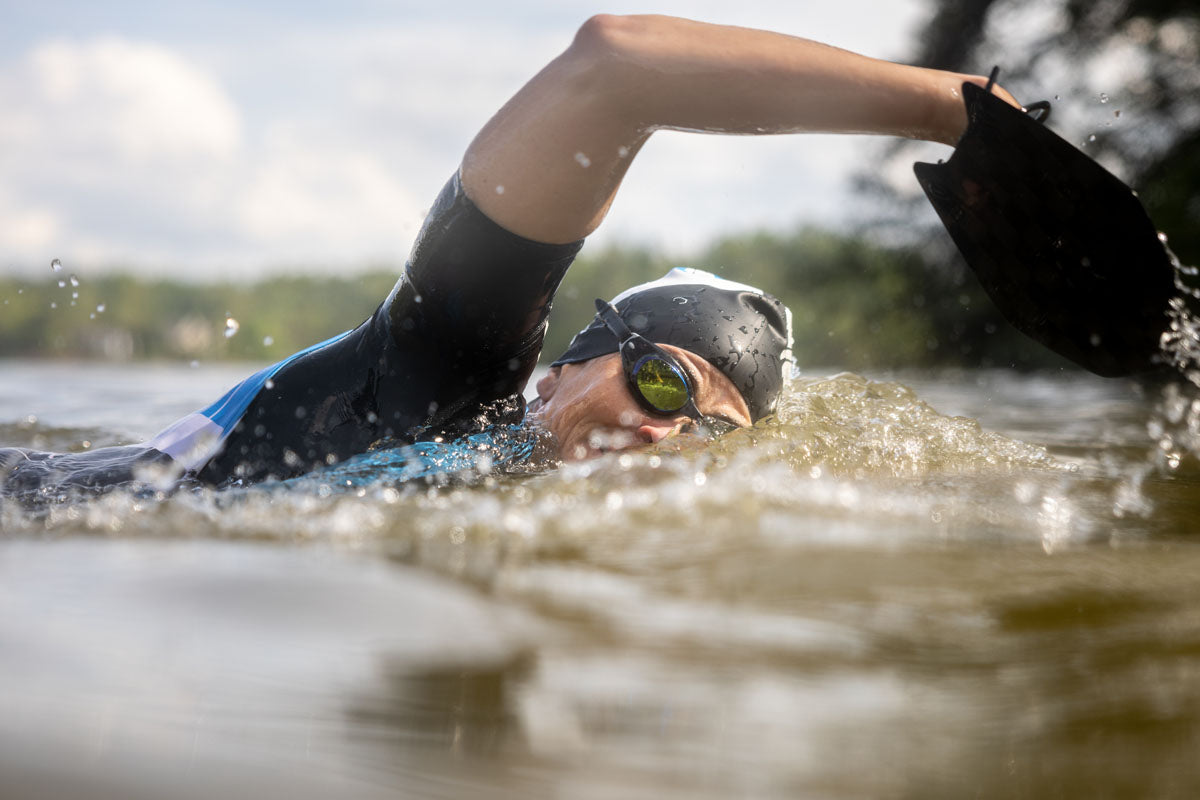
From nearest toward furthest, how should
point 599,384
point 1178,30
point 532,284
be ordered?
point 532,284 → point 599,384 → point 1178,30

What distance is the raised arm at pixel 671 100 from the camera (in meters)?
2.08

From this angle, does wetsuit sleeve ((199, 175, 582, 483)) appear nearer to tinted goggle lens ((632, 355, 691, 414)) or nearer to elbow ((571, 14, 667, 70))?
tinted goggle lens ((632, 355, 691, 414))

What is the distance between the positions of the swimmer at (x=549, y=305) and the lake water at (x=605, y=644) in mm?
588

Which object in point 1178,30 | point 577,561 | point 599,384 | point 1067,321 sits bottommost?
point 577,561

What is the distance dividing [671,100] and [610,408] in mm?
981

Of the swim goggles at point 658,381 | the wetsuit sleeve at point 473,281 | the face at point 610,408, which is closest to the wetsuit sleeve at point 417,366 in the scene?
the wetsuit sleeve at point 473,281

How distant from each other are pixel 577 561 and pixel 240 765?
68 centimetres

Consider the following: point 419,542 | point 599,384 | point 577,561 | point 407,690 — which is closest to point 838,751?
point 407,690

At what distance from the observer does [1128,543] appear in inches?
70.1

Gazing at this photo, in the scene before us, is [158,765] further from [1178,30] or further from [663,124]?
[1178,30]

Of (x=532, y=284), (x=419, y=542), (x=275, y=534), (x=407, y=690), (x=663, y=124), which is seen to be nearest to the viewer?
(x=407, y=690)

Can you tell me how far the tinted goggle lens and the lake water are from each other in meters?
0.62

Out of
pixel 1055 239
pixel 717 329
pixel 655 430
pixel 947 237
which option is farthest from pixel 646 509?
pixel 947 237

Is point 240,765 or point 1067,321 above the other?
point 1067,321
